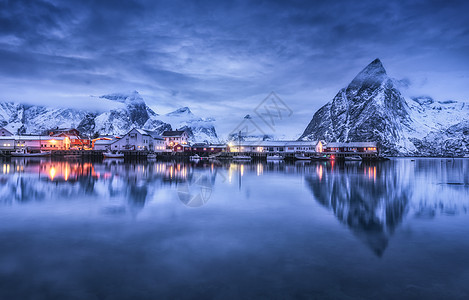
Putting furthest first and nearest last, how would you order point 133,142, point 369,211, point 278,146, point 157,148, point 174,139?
point 174,139, point 278,146, point 157,148, point 133,142, point 369,211

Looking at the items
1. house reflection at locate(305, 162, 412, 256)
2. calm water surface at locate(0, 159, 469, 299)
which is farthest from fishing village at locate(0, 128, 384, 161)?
calm water surface at locate(0, 159, 469, 299)

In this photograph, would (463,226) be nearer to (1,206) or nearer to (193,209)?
(193,209)

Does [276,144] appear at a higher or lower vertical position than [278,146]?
higher

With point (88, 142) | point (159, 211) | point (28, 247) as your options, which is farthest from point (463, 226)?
point (88, 142)

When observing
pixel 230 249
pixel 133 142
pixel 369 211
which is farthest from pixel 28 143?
pixel 369 211

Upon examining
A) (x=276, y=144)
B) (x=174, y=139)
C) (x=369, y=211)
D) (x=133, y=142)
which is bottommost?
(x=369, y=211)

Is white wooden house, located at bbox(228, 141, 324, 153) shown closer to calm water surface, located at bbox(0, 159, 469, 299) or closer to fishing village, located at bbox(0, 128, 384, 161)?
fishing village, located at bbox(0, 128, 384, 161)

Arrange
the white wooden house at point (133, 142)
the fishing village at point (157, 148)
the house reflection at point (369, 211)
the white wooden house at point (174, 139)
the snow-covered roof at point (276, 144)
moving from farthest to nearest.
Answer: the white wooden house at point (174, 139) → the snow-covered roof at point (276, 144) → the white wooden house at point (133, 142) → the fishing village at point (157, 148) → the house reflection at point (369, 211)

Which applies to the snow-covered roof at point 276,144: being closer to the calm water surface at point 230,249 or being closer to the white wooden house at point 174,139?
the white wooden house at point 174,139

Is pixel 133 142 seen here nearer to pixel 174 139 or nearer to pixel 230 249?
pixel 174 139

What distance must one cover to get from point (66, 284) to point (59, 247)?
11.6 feet

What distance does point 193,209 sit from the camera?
17.6 meters

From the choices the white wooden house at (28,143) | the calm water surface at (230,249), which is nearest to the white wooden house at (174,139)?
the white wooden house at (28,143)

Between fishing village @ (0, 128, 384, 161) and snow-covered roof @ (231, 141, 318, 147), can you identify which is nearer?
fishing village @ (0, 128, 384, 161)
